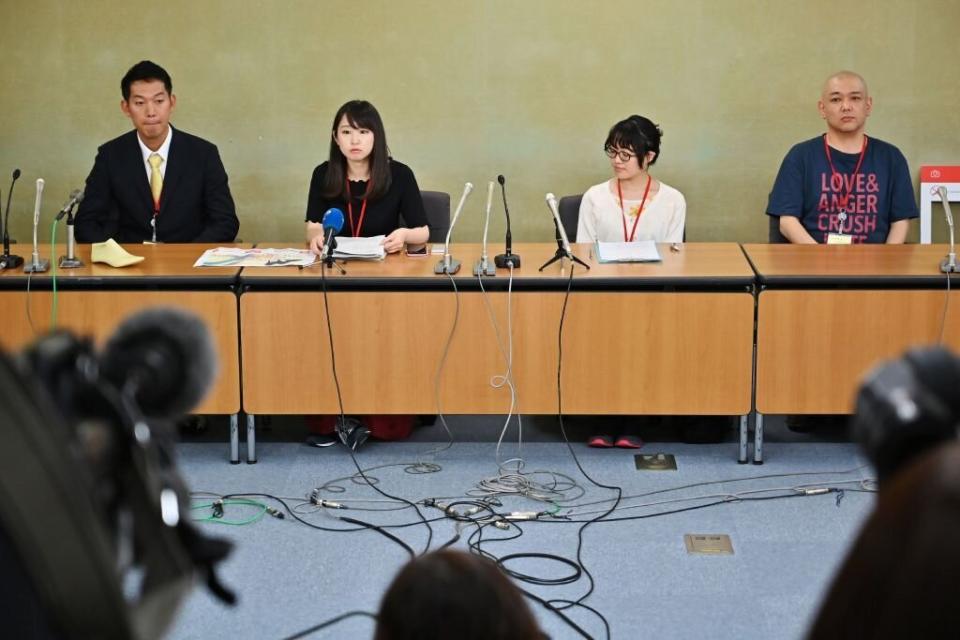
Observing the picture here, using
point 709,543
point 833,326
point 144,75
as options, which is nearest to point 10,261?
point 144,75

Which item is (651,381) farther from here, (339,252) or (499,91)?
(499,91)

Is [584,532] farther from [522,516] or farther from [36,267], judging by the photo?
[36,267]

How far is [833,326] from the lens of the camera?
4176 millimetres

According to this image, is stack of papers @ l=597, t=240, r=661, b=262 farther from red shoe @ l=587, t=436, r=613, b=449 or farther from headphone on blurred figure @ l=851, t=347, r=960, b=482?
headphone on blurred figure @ l=851, t=347, r=960, b=482

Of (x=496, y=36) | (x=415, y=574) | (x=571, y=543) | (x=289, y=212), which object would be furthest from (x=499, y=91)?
(x=415, y=574)

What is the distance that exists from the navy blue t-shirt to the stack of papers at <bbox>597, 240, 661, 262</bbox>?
96cm

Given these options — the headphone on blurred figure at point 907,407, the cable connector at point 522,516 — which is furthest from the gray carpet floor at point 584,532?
the headphone on blurred figure at point 907,407

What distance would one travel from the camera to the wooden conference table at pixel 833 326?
4160 mm

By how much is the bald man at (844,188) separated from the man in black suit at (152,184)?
2.36 m

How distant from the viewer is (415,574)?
133 cm

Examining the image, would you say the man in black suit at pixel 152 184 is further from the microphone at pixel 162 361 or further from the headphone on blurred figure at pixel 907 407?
the headphone on blurred figure at pixel 907 407

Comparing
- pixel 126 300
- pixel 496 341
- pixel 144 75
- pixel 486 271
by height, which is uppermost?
pixel 144 75

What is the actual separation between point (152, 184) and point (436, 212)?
1.18 meters

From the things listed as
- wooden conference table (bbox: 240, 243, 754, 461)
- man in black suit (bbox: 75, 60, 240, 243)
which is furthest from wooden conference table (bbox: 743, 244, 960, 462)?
man in black suit (bbox: 75, 60, 240, 243)
